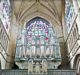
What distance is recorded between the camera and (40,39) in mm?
18938

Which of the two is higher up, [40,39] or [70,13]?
[70,13]

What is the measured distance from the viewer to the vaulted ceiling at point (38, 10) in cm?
2127

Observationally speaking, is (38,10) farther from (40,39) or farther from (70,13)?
(70,13)

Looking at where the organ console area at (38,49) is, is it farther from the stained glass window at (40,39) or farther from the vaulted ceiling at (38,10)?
the vaulted ceiling at (38,10)

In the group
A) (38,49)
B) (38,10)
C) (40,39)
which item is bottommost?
(38,49)

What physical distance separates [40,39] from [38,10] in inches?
227

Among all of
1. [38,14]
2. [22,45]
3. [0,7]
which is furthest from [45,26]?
[0,7]

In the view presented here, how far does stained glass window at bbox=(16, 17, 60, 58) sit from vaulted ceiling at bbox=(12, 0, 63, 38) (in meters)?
0.81

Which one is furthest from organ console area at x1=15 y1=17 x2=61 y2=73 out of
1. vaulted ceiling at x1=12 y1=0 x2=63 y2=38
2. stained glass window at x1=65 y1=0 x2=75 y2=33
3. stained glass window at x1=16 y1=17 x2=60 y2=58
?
stained glass window at x1=65 y1=0 x2=75 y2=33

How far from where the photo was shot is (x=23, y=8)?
2178 centimetres

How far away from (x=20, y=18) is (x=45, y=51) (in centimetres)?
712

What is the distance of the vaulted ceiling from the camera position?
69.8 feet

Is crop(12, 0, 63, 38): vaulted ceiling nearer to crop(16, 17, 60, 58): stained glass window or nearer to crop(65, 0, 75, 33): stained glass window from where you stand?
crop(16, 17, 60, 58): stained glass window

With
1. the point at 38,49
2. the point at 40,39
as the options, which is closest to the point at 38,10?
the point at 40,39
